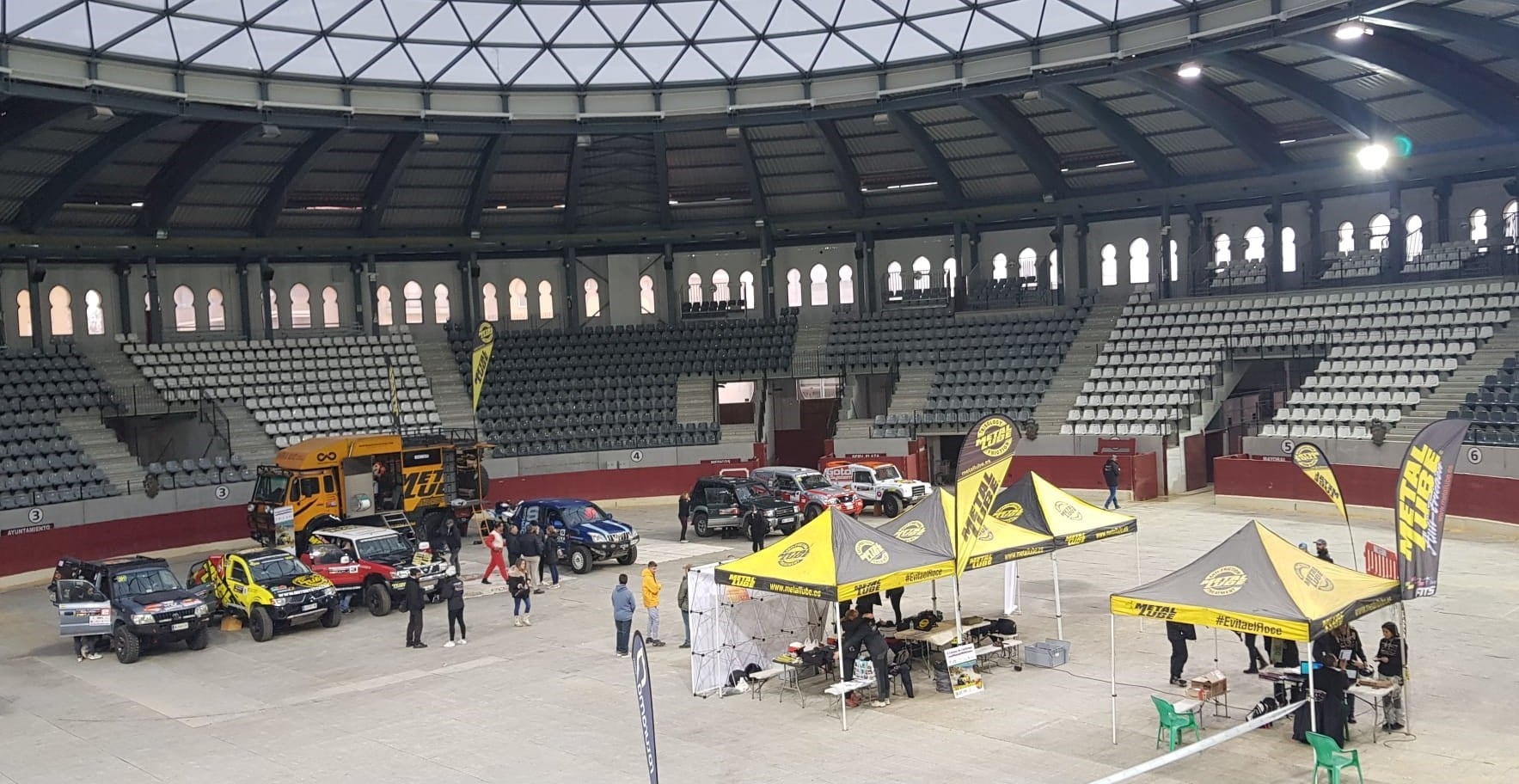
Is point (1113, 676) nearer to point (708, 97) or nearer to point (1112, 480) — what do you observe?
point (1112, 480)

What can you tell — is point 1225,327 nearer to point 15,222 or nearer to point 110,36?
point 110,36

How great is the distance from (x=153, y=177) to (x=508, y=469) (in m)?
15.3

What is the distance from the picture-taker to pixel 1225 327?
4419 cm

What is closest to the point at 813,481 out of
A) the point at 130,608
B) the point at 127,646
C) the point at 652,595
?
the point at 652,595

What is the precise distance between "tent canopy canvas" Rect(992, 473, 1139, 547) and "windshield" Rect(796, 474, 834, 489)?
15581 mm

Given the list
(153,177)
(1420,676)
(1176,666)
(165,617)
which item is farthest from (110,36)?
(1420,676)

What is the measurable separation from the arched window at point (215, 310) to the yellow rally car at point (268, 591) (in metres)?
24.5

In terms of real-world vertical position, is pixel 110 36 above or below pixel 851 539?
above

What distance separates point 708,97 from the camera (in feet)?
136

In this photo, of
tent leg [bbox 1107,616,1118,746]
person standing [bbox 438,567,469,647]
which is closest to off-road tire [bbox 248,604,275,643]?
person standing [bbox 438,567,469,647]

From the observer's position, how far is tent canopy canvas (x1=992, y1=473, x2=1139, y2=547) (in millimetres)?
22953

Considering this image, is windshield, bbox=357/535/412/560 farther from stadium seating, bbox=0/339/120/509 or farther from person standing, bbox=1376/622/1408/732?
person standing, bbox=1376/622/1408/732

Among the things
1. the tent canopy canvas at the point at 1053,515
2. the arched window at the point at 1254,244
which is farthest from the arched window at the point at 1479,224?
the tent canopy canvas at the point at 1053,515

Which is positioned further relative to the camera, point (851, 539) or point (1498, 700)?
point (851, 539)
